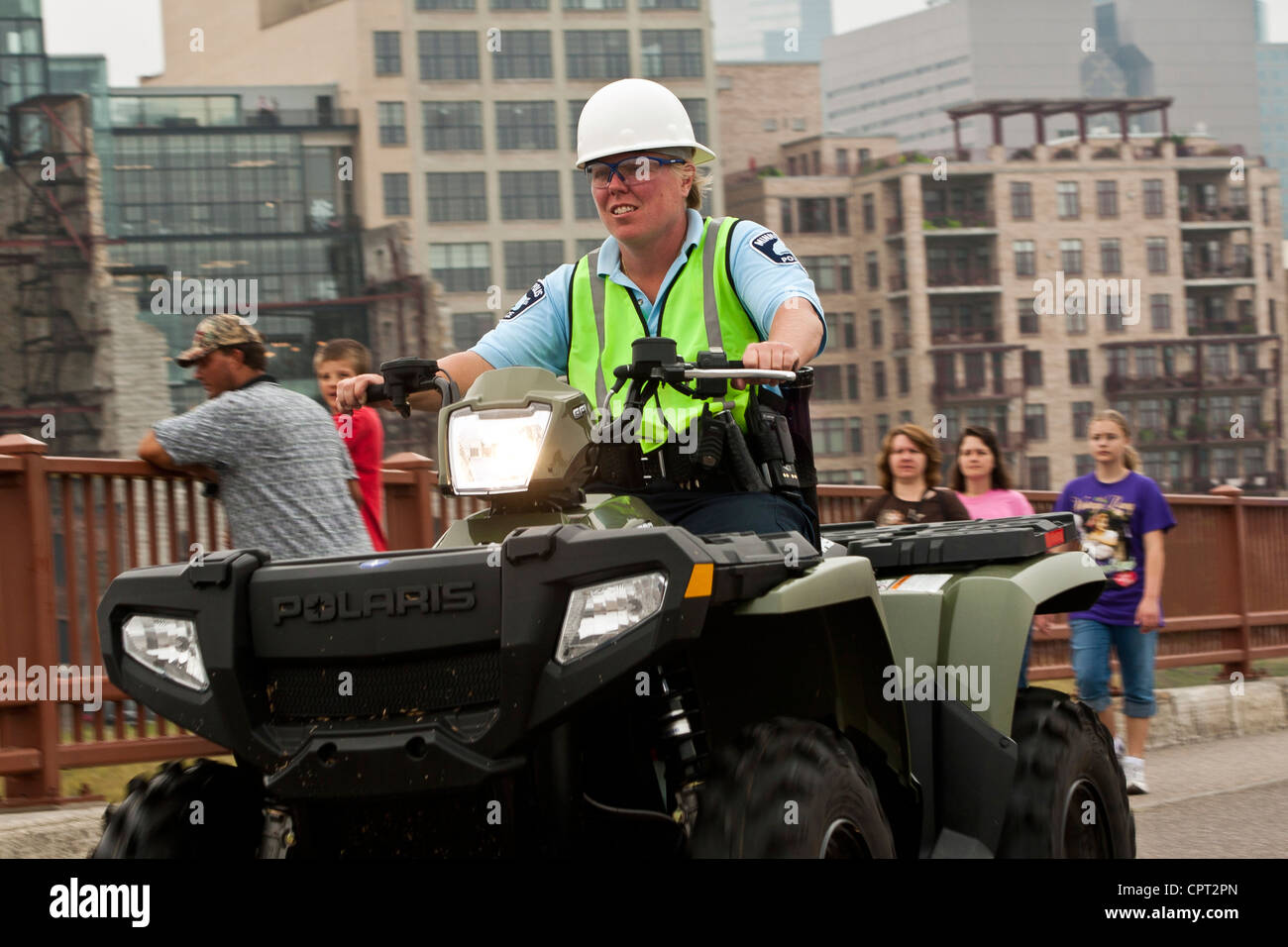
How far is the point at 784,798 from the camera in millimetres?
3311

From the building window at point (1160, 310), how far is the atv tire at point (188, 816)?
11810cm

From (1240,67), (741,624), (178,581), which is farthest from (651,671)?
(1240,67)

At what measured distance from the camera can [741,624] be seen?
3.70 meters

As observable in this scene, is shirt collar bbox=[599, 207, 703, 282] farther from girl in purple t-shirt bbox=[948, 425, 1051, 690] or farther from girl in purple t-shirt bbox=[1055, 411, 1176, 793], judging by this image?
girl in purple t-shirt bbox=[1055, 411, 1176, 793]

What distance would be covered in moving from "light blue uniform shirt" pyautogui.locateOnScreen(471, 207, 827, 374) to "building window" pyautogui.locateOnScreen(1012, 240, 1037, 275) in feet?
374

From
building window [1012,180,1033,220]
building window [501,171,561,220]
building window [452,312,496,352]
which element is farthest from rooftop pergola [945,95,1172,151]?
building window [452,312,496,352]

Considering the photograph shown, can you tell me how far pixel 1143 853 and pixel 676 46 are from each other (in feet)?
355

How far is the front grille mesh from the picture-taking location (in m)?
3.28

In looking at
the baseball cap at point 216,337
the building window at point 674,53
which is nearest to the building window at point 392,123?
the building window at point 674,53

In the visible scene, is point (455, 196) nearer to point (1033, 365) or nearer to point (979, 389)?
point (979, 389)

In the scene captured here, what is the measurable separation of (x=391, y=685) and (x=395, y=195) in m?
103

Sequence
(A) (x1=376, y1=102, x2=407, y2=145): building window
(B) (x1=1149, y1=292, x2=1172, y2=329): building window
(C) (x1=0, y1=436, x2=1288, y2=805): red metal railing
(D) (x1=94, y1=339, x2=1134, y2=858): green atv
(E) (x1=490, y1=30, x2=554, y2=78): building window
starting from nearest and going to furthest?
(D) (x1=94, y1=339, x2=1134, y2=858): green atv
(C) (x1=0, y1=436, x2=1288, y2=805): red metal railing
(A) (x1=376, y1=102, x2=407, y2=145): building window
(E) (x1=490, y1=30, x2=554, y2=78): building window
(B) (x1=1149, y1=292, x2=1172, y2=329): building window

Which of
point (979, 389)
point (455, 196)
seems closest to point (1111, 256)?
point (979, 389)

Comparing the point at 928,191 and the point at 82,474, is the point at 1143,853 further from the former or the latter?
the point at 928,191
